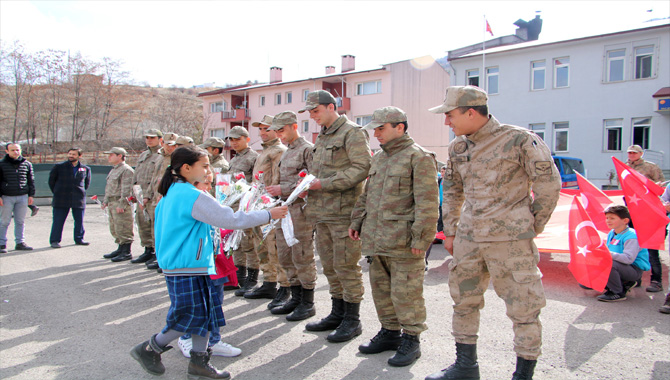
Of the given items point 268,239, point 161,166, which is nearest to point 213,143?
point 161,166

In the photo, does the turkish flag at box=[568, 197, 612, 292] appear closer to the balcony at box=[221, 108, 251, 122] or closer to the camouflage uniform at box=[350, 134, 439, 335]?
the camouflage uniform at box=[350, 134, 439, 335]

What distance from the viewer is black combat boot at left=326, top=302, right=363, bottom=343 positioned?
4.35 meters

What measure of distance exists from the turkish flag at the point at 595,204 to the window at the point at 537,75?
844 inches

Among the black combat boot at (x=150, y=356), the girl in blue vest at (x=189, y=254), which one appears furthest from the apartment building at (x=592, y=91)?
the black combat boot at (x=150, y=356)

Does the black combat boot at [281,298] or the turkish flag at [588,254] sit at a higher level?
the turkish flag at [588,254]

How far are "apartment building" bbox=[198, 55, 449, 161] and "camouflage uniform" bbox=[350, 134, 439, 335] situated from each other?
27.7 meters

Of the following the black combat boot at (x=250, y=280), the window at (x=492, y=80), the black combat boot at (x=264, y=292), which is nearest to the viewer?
the black combat boot at (x=264, y=292)

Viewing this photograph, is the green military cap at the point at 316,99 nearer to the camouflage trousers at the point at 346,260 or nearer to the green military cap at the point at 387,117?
the green military cap at the point at 387,117

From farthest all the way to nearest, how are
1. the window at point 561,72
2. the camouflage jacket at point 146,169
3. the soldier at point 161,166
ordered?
the window at point 561,72 < the camouflage jacket at point 146,169 < the soldier at point 161,166

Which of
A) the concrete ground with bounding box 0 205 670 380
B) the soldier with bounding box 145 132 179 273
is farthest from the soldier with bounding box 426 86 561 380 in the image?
the soldier with bounding box 145 132 179 273

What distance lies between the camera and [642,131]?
2278 centimetres

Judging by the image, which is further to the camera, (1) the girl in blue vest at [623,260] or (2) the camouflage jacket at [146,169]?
(2) the camouflage jacket at [146,169]

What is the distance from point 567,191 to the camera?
9.23 meters

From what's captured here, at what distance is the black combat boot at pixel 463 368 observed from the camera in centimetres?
338
